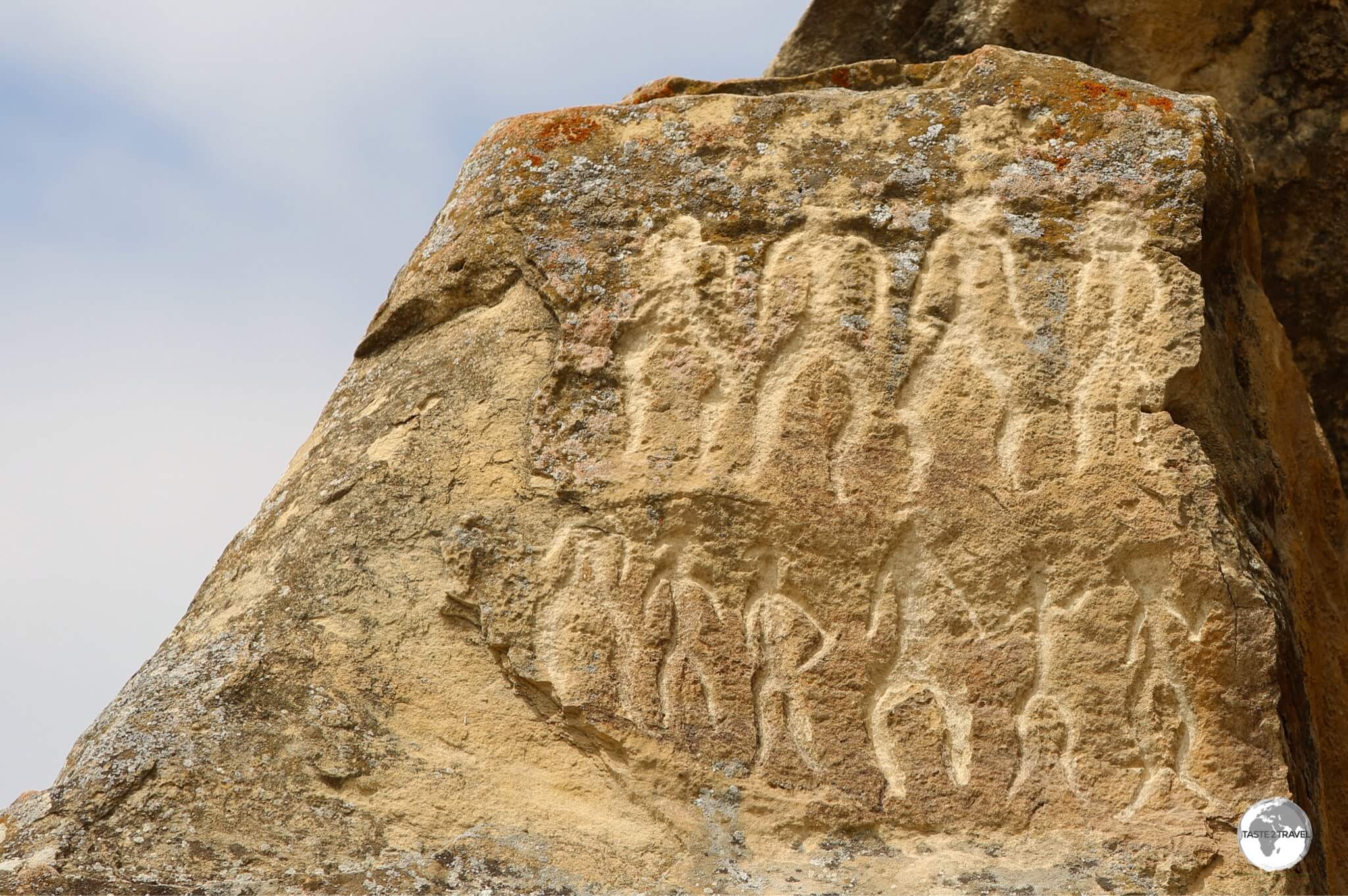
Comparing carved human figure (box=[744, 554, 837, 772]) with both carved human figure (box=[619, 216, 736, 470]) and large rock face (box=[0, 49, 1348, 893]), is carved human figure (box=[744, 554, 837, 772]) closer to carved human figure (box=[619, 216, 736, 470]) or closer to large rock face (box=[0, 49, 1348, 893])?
large rock face (box=[0, 49, 1348, 893])

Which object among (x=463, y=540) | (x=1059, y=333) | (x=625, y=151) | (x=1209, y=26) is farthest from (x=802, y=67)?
(x=463, y=540)

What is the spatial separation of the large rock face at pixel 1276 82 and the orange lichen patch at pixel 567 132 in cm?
264

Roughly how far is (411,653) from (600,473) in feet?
2.14

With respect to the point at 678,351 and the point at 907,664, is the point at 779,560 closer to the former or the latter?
the point at 907,664

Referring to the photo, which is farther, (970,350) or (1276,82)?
(1276,82)

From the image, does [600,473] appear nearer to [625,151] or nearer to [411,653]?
[411,653]

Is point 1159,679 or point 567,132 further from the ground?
point 567,132

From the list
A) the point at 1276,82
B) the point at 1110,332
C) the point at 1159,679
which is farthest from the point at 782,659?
the point at 1276,82

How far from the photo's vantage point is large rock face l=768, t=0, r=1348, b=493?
19.5 ft

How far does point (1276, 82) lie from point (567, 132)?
329cm

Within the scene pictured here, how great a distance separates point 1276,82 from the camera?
5.99m

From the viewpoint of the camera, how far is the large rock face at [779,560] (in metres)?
3.48

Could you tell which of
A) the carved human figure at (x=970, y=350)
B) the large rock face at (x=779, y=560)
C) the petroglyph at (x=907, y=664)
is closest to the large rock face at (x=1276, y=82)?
the large rock face at (x=779, y=560)

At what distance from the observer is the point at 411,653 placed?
12.1 feet
